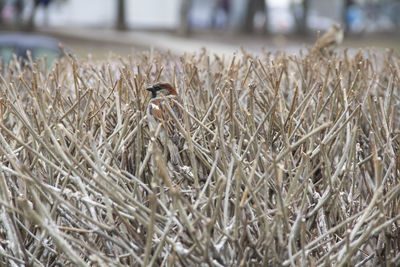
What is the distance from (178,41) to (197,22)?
13238 millimetres

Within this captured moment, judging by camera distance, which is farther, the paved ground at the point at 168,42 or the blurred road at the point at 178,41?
the blurred road at the point at 178,41

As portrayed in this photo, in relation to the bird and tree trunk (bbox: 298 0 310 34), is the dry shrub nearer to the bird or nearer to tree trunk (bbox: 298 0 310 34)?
the bird

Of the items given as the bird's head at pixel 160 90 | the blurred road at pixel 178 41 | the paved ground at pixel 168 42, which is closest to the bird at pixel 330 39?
the bird's head at pixel 160 90

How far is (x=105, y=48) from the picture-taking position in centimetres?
2078

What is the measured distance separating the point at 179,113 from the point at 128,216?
879 millimetres

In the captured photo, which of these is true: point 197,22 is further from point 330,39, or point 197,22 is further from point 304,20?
point 330,39

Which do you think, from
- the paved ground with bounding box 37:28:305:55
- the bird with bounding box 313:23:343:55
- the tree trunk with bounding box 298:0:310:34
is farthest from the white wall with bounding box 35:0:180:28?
the bird with bounding box 313:23:343:55

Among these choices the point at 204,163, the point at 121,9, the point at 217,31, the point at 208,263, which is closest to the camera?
the point at 208,263

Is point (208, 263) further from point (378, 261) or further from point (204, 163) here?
point (378, 261)

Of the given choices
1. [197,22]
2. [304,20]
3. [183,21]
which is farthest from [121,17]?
[304,20]

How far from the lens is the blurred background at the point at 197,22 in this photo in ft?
81.6

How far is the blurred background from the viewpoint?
2488 cm

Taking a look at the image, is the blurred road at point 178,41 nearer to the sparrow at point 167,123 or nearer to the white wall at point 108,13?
the white wall at point 108,13

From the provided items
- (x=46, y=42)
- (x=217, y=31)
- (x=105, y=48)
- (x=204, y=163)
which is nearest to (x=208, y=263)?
(x=204, y=163)
